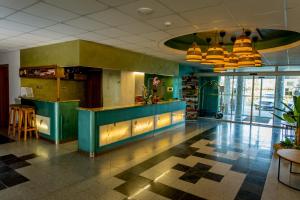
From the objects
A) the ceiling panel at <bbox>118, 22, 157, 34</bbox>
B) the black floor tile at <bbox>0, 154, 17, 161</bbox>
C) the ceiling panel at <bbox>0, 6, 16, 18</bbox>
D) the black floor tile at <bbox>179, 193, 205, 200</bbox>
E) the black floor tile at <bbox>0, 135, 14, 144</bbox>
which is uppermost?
the ceiling panel at <bbox>118, 22, 157, 34</bbox>

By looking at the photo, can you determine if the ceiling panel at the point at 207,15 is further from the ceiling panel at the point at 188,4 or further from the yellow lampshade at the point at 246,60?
the yellow lampshade at the point at 246,60

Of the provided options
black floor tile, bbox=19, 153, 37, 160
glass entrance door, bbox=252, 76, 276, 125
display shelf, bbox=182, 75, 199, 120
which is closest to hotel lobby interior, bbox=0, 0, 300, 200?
black floor tile, bbox=19, 153, 37, 160

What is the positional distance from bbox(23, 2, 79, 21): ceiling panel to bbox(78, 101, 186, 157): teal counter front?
7.12 feet

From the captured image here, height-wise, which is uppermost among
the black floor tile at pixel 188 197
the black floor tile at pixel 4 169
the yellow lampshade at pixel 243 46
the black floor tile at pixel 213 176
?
the yellow lampshade at pixel 243 46

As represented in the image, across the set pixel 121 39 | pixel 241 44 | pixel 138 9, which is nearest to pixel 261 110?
pixel 241 44

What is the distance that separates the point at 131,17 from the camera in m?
3.51

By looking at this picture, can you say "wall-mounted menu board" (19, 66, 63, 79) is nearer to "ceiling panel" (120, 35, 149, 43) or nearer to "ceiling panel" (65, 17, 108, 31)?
"ceiling panel" (65, 17, 108, 31)

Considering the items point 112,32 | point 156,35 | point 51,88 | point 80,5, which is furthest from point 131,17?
point 51,88

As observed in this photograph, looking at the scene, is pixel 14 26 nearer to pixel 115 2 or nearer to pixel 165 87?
pixel 115 2

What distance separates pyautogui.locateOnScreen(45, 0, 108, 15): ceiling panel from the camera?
2887mm

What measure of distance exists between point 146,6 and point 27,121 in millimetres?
5362

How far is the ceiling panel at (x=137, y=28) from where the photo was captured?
13.0 feet

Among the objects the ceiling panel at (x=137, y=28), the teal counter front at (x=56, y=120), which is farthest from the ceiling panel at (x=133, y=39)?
the teal counter front at (x=56, y=120)

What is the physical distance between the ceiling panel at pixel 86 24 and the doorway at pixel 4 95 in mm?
5678
